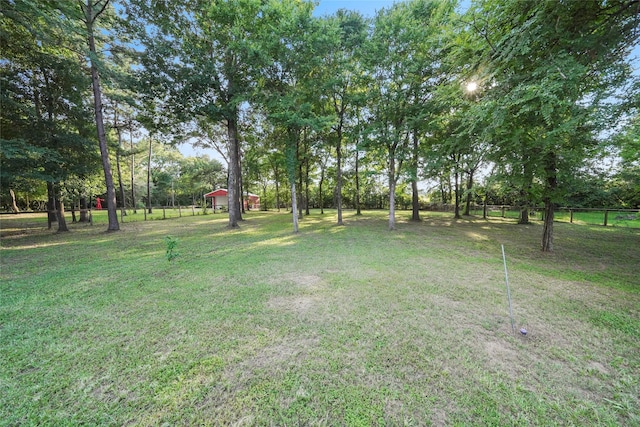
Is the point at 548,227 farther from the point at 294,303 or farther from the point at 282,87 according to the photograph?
the point at 282,87

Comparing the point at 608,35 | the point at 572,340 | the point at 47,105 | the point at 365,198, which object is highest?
the point at 47,105

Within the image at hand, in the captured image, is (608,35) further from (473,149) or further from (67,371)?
(67,371)

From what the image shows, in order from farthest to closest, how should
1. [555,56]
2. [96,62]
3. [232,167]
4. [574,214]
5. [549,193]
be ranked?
[574,214] → [232,167] → [96,62] → [549,193] → [555,56]

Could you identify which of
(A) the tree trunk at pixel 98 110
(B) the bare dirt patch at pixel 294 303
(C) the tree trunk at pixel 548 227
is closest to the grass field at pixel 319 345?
(B) the bare dirt patch at pixel 294 303

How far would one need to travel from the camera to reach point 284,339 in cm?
263

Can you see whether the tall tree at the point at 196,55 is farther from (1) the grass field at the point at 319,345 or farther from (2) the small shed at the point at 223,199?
(2) the small shed at the point at 223,199

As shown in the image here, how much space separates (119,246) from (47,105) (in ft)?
27.2

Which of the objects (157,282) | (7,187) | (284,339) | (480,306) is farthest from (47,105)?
(480,306)

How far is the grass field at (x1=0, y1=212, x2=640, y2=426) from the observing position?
177 cm

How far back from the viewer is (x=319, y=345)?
253 centimetres

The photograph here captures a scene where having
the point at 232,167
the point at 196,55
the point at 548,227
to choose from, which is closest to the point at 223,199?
the point at 232,167

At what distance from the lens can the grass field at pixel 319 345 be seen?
1.77 metres

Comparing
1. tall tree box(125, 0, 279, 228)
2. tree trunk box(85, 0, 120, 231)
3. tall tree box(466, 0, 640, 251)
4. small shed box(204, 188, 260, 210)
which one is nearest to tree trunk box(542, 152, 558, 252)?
tall tree box(466, 0, 640, 251)

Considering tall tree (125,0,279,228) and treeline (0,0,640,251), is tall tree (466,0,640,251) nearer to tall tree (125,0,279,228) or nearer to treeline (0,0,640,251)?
treeline (0,0,640,251)
